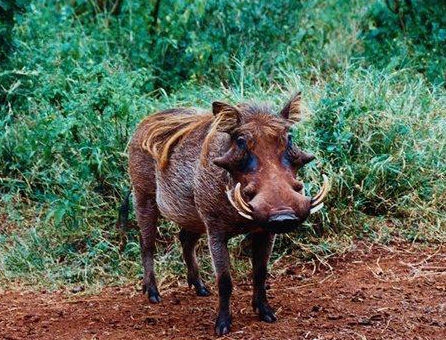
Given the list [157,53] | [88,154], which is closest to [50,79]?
[88,154]

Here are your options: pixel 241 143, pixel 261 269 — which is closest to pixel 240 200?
pixel 241 143

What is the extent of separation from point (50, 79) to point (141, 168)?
2383 mm

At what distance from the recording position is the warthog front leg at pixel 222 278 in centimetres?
481

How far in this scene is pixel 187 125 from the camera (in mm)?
5445

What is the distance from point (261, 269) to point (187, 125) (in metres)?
1.01

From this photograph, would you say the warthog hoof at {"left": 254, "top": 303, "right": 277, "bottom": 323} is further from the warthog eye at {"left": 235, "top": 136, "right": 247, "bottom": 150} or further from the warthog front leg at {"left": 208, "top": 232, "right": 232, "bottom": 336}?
the warthog eye at {"left": 235, "top": 136, "right": 247, "bottom": 150}

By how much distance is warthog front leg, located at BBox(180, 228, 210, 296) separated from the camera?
5.70m

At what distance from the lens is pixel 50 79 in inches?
302

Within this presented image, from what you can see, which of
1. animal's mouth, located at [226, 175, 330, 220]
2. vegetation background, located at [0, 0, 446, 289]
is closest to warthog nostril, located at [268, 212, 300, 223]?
animal's mouth, located at [226, 175, 330, 220]

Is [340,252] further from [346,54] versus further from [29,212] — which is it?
[346,54]

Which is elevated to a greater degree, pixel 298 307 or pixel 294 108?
pixel 294 108

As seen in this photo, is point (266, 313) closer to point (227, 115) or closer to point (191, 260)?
point (191, 260)

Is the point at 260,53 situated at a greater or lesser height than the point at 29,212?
greater

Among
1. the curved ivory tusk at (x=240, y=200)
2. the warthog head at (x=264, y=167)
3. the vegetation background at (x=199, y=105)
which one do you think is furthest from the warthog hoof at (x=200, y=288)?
the curved ivory tusk at (x=240, y=200)
